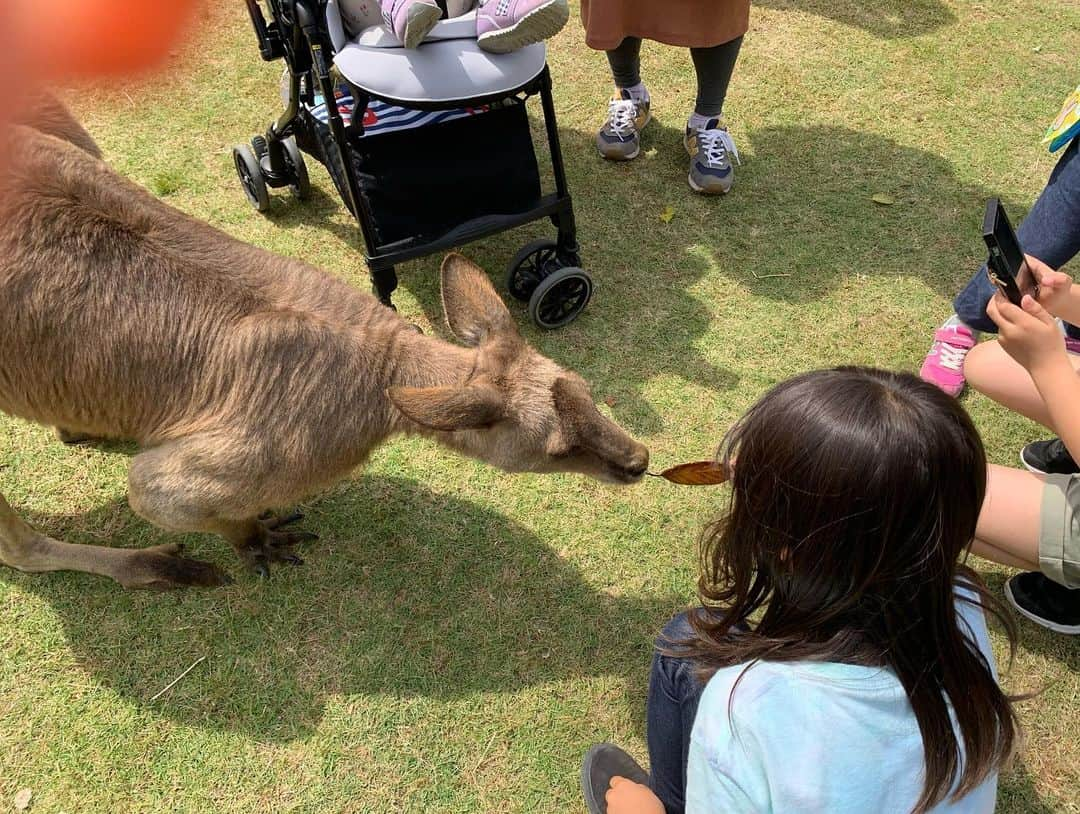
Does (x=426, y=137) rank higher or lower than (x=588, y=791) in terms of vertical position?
higher

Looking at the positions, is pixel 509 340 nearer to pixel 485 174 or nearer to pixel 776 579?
pixel 485 174

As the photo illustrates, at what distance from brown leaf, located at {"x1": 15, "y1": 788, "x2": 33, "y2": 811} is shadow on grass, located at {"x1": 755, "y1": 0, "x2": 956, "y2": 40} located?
263 inches

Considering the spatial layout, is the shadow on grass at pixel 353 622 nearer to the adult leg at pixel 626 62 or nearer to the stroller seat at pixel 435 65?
the stroller seat at pixel 435 65

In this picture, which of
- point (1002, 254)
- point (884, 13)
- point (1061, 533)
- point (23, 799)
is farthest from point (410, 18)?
point (884, 13)

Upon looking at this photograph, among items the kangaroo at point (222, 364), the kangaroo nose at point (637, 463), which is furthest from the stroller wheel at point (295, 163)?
the kangaroo nose at point (637, 463)

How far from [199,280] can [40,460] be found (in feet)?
4.72

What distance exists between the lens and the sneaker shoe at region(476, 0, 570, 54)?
3176 millimetres

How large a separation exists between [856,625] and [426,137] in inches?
108

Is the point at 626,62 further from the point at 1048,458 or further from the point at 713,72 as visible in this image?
the point at 1048,458

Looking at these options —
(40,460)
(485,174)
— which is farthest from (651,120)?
(40,460)

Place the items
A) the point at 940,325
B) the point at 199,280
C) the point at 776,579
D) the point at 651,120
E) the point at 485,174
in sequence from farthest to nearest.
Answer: the point at 651,120
the point at 940,325
the point at 485,174
the point at 199,280
the point at 776,579

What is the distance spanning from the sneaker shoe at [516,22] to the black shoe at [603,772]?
2.67m

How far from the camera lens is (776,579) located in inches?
70.2

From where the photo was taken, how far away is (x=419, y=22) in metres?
3.12
